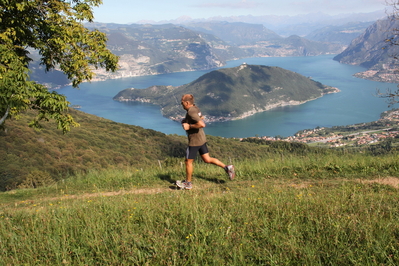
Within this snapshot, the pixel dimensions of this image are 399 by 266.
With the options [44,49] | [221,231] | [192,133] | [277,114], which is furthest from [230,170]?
[277,114]

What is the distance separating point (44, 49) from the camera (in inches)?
283

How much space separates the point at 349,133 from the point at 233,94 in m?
87.4

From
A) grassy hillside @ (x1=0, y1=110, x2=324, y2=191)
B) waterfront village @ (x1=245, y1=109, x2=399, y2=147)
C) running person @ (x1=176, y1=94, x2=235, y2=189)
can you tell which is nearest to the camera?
running person @ (x1=176, y1=94, x2=235, y2=189)

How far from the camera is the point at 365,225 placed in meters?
2.99

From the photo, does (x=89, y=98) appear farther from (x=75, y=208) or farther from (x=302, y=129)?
(x=75, y=208)

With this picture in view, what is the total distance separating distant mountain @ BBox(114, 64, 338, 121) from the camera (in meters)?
163

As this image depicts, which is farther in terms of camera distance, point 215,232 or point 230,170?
point 230,170

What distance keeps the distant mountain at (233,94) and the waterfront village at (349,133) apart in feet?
185

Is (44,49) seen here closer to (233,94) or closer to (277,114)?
(277,114)

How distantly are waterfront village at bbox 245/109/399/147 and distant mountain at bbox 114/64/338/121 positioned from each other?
56.5 meters

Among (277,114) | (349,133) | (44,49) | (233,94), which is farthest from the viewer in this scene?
(233,94)

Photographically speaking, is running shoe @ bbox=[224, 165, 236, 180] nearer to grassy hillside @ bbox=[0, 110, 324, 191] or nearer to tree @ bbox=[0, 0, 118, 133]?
grassy hillside @ bbox=[0, 110, 324, 191]

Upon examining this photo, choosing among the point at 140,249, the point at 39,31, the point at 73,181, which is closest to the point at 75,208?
the point at 140,249

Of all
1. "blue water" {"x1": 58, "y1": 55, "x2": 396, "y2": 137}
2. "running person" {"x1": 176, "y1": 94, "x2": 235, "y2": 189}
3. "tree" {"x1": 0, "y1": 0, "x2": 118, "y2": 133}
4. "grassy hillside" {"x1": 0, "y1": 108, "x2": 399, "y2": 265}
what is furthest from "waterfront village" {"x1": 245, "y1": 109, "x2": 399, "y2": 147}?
"grassy hillside" {"x1": 0, "y1": 108, "x2": 399, "y2": 265}
